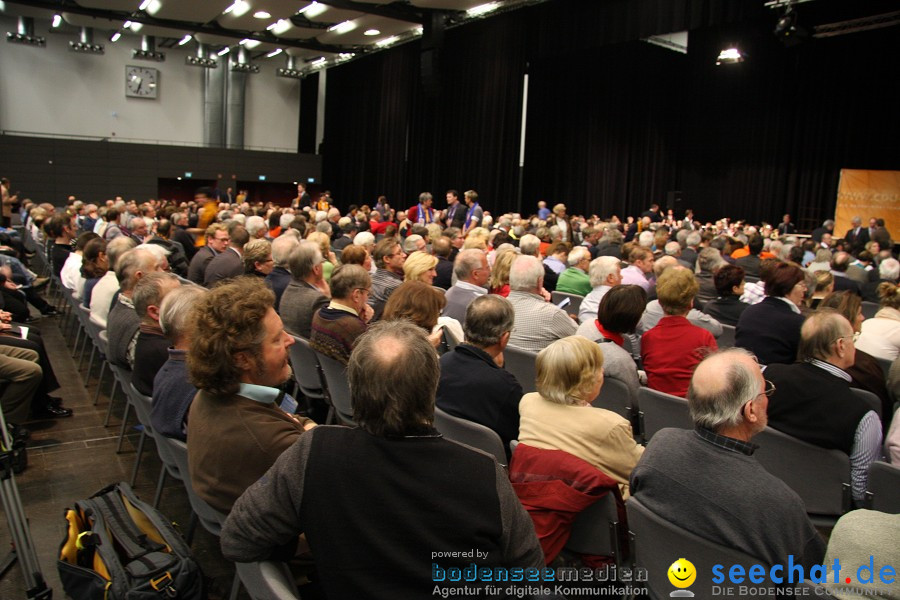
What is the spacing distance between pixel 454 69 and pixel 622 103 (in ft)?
14.6

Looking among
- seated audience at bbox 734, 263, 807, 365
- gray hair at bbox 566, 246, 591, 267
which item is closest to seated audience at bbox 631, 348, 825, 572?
seated audience at bbox 734, 263, 807, 365

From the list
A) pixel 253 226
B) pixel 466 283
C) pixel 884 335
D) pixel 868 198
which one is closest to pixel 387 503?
pixel 466 283

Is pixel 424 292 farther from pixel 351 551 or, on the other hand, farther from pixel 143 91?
pixel 143 91

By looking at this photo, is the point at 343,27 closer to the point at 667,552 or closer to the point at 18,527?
the point at 18,527

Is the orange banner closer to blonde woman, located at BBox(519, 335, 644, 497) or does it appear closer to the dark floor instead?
blonde woman, located at BBox(519, 335, 644, 497)

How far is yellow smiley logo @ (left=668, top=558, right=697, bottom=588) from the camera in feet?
6.21

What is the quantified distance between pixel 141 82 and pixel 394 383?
2272 cm

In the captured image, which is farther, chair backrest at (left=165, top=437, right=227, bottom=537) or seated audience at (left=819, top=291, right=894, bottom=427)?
seated audience at (left=819, top=291, right=894, bottom=427)

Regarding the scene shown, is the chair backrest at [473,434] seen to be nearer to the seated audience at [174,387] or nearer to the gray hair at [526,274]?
the seated audience at [174,387]

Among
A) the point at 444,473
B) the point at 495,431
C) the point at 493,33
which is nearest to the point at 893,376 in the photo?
the point at 495,431

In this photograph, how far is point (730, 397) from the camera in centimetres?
198

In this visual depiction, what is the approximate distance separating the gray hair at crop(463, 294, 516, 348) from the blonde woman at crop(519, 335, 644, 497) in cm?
51

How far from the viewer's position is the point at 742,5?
10.1 metres

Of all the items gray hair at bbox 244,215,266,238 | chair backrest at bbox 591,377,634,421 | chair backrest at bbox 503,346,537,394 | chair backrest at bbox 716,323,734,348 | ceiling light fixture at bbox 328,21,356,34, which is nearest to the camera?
chair backrest at bbox 591,377,634,421
